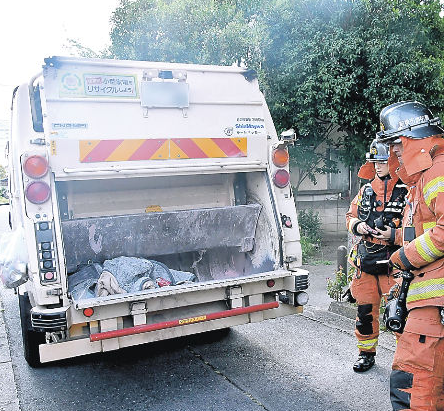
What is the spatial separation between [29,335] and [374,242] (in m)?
2.81

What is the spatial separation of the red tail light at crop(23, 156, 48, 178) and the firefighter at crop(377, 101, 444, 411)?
219cm

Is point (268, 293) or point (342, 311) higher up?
point (268, 293)

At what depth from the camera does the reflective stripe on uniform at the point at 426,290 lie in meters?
2.54

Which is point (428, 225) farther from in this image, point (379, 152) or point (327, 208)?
point (327, 208)

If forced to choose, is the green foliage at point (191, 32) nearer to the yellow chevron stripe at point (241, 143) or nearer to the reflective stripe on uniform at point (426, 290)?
the yellow chevron stripe at point (241, 143)

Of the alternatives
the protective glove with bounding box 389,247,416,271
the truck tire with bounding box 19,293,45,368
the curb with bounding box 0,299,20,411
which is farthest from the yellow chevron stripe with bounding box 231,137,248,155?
the curb with bounding box 0,299,20,411

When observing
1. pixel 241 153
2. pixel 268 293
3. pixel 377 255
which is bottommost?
pixel 268 293

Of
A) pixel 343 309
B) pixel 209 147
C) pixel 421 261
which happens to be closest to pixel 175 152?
pixel 209 147

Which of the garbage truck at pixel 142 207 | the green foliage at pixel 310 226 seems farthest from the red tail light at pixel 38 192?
the green foliage at pixel 310 226

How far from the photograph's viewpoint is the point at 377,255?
12.5 ft

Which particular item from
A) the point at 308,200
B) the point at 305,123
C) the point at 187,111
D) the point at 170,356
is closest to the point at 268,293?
the point at 170,356

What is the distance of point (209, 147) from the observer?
4.06 metres

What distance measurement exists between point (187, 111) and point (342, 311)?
2666 mm

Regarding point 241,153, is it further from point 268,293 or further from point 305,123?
point 305,123
